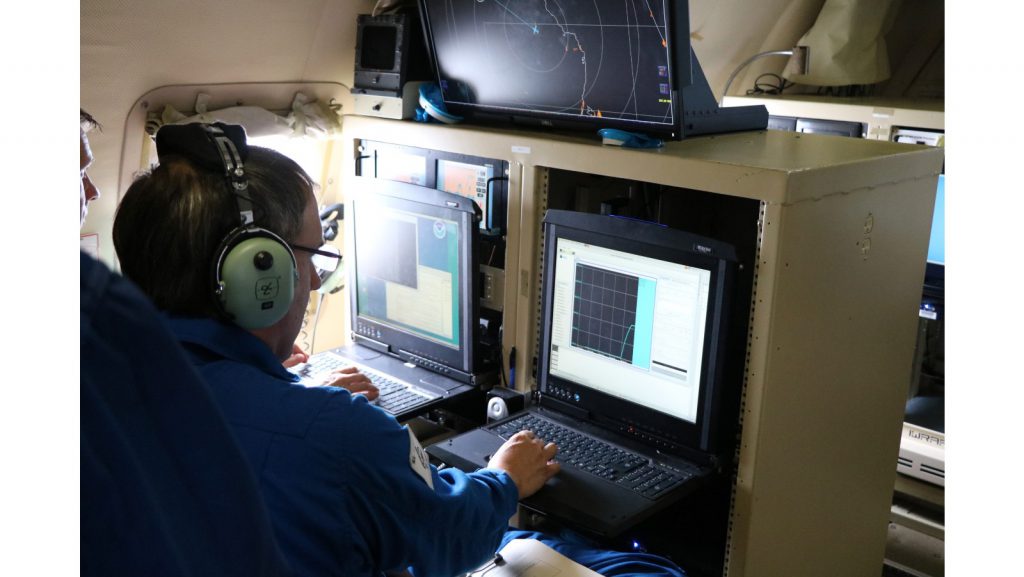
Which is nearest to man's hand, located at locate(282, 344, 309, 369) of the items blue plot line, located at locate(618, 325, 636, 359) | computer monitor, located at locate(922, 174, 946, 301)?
blue plot line, located at locate(618, 325, 636, 359)

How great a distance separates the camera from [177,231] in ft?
4.01

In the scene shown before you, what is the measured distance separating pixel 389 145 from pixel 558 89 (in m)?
0.54

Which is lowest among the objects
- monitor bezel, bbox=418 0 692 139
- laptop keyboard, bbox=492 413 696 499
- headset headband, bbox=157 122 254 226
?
laptop keyboard, bbox=492 413 696 499

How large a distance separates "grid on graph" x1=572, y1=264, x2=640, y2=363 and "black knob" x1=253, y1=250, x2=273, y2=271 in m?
0.76

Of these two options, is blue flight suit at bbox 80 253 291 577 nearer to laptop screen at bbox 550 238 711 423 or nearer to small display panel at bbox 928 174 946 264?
laptop screen at bbox 550 238 711 423

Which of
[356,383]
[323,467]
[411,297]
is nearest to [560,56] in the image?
[411,297]

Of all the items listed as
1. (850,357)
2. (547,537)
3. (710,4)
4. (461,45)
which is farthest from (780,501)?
(710,4)

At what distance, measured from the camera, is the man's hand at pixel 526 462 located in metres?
1.60

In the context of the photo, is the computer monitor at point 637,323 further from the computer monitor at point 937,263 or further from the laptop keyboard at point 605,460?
the computer monitor at point 937,263

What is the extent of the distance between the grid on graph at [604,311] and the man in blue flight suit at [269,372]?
0.58 m

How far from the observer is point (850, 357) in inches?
71.1

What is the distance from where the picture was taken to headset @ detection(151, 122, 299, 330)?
3.94ft

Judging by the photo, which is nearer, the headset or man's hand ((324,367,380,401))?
the headset

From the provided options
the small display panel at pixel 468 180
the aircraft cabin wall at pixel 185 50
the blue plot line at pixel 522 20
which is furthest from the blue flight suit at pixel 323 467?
the aircraft cabin wall at pixel 185 50
